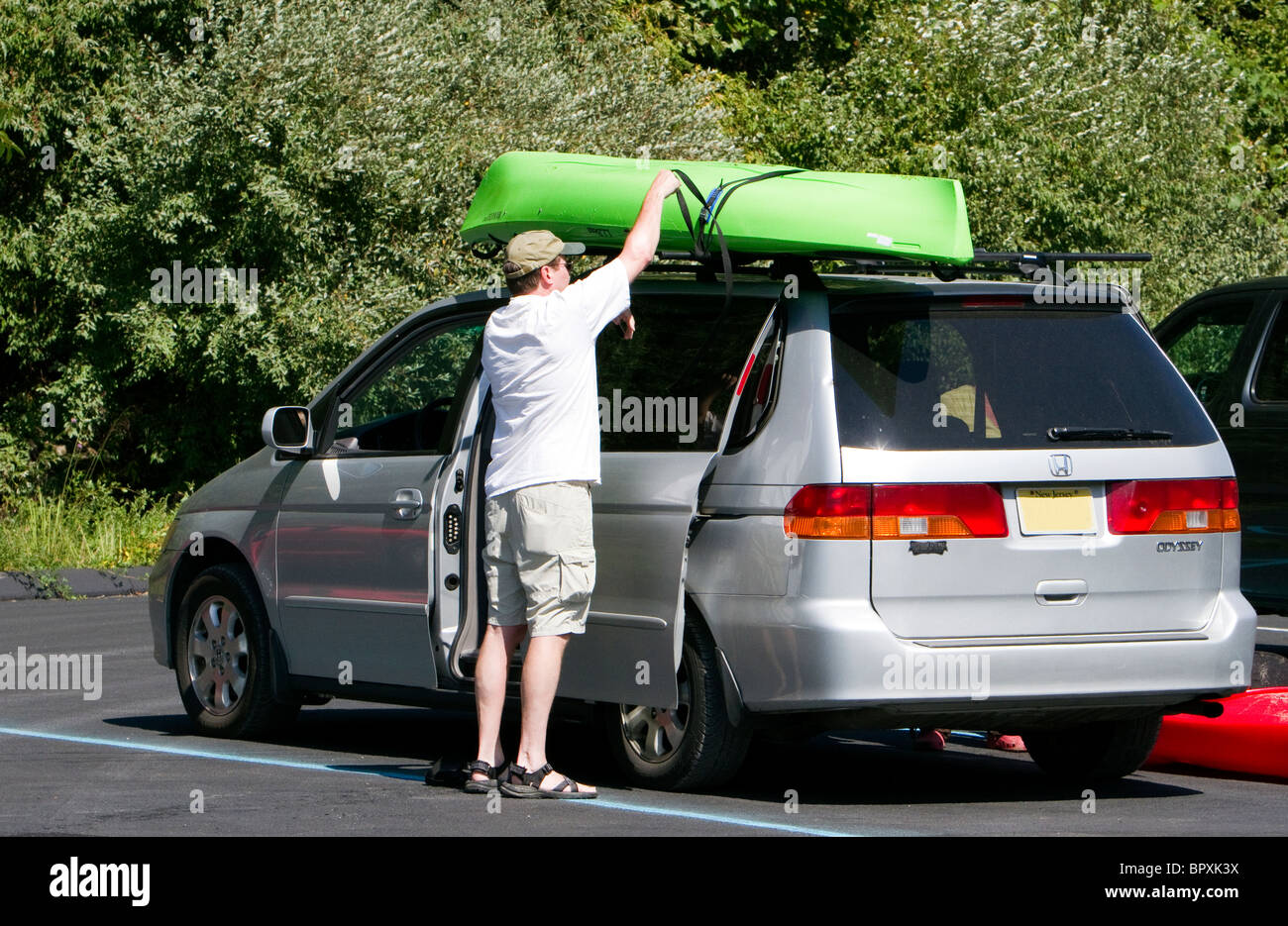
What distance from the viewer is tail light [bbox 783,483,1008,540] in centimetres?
631

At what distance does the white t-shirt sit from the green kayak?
357mm

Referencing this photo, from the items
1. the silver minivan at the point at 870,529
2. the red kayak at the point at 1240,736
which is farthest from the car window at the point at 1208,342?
the silver minivan at the point at 870,529

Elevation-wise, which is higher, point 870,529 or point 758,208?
point 758,208

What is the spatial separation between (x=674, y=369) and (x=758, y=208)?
2.34ft

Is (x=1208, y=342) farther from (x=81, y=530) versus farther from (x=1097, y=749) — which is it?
(x=81, y=530)

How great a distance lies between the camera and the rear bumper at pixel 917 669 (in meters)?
6.28

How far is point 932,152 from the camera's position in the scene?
68.8 feet

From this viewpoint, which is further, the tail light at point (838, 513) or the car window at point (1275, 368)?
the car window at point (1275, 368)

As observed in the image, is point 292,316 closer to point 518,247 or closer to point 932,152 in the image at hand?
point 932,152

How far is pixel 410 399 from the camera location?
805 centimetres

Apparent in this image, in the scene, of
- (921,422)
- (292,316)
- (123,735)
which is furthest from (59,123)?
(921,422)

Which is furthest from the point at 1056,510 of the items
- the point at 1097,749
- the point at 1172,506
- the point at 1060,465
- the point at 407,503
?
the point at 407,503

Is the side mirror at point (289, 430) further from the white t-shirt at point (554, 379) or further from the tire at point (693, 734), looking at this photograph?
the tire at point (693, 734)

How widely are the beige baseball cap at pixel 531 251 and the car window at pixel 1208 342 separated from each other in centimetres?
473
